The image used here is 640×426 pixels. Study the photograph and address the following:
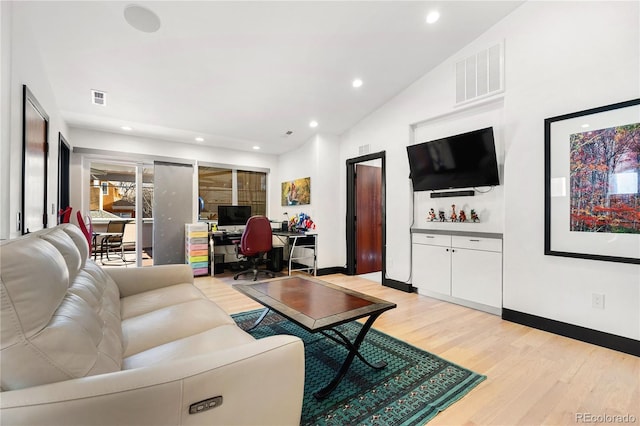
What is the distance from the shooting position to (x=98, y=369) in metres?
0.98

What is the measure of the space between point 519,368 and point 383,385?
3.49ft

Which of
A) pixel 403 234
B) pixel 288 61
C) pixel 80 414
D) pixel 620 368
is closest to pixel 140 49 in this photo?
pixel 288 61

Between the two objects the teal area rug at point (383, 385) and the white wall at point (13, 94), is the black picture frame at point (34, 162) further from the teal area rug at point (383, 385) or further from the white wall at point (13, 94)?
the teal area rug at point (383, 385)

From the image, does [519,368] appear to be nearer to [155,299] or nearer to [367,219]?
[155,299]

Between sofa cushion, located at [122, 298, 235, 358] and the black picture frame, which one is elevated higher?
the black picture frame

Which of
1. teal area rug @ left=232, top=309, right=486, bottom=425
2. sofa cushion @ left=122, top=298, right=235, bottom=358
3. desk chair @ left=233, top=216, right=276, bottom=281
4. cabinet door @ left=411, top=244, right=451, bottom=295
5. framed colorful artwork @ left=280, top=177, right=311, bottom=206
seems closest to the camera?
sofa cushion @ left=122, top=298, right=235, bottom=358

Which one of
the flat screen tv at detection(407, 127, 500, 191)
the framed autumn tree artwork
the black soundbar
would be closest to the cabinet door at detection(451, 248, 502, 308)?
the framed autumn tree artwork

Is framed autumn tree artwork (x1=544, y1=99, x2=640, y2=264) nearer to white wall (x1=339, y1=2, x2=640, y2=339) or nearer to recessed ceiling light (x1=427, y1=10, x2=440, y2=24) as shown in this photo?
white wall (x1=339, y1=2, x2=640, y2=339)

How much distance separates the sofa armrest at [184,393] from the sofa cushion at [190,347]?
0.88ft

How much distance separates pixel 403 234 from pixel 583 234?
1986mm

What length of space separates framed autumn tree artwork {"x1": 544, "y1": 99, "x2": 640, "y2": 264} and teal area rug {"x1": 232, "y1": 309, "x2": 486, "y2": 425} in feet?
5.36

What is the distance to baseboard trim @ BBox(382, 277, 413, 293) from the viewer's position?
4055 millimetres

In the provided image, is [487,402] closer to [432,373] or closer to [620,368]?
[432,373]

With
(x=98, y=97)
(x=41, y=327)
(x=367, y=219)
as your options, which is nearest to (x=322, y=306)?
(x=41, y=327)
